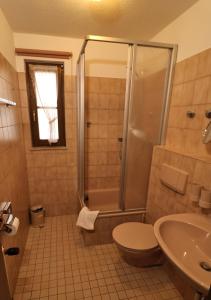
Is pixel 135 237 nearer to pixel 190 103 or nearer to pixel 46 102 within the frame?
pixel 190 103

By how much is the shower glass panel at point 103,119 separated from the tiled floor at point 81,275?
59 centimetres

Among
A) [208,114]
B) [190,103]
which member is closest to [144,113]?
[190,103]

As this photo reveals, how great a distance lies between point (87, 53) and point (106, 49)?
27 cm

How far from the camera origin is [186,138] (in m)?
1.60

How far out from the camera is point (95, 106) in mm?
2434

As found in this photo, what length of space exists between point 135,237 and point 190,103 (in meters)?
1.38

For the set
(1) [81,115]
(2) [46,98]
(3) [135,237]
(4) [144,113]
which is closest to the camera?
(3) [135,237]

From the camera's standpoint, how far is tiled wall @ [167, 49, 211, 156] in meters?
1.40

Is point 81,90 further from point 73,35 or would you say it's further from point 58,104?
point 73,35

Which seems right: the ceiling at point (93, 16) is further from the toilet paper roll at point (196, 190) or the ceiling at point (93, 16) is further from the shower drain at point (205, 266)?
the shower drain at point (205, 266)

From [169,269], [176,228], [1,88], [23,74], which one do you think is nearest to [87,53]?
[23,74]

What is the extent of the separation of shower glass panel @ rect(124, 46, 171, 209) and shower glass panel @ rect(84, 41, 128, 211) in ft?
1.82

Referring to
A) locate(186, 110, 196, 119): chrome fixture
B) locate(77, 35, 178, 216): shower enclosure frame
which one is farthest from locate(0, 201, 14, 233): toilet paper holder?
locate(186, 110, 196, 119): chrome fixture

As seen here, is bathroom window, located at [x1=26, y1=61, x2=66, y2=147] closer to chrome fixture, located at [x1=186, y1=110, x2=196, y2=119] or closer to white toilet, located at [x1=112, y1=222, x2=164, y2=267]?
white toilet, located at [x1=112, y1=222, x2=164, y2=267]
